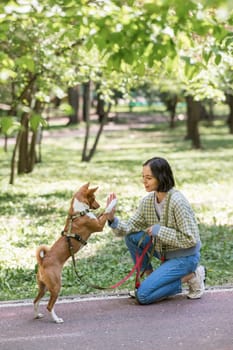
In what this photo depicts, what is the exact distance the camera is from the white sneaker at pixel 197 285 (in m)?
6.94

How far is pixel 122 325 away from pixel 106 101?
13503mm

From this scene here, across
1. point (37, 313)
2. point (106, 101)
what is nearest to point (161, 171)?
point (37, 313)

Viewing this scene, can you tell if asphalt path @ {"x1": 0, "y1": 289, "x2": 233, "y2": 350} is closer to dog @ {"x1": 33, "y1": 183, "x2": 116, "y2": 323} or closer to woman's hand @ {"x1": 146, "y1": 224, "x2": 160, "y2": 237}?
dog @ {"x1": 33, "y1": 183, "x2": 116, "y2": 323}

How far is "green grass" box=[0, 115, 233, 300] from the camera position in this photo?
27.7ft

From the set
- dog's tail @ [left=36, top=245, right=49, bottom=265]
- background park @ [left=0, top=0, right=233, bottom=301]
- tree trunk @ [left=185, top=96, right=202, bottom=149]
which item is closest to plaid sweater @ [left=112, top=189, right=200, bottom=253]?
dog's tail @ [left=36, top=245, right=49, bottom=265]

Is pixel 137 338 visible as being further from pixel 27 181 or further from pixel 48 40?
pixel 27 181

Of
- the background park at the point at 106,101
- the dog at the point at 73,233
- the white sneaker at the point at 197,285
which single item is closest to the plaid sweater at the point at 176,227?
the white sneaker at the point at 197,285

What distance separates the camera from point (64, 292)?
7.49 meters

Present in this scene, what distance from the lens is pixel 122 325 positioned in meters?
6.25

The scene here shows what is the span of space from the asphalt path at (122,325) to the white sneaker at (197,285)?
0.07 metres

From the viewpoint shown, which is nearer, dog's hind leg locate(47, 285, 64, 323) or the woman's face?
dog's hind leg locate(47, 285, 64, 323)

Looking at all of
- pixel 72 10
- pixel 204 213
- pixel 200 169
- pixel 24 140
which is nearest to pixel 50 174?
pixel 24 140

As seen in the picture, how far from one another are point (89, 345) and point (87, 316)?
31.7 inches

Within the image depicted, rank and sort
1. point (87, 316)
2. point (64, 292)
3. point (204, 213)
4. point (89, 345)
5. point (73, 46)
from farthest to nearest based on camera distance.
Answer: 1. point (73, 46)
2. point (204, 213)
3. point (64, 292)
4. point (87, 316)
5. point (89, 345)
